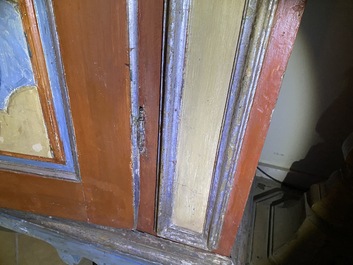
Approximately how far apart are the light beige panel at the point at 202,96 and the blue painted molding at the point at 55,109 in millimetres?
248

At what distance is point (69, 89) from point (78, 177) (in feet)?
0.84

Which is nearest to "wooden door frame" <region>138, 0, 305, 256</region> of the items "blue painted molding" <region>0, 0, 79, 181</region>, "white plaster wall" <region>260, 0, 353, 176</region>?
"blue painted molding" <region>0, 0, 79, 181</region>

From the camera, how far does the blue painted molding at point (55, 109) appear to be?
1.76 feet

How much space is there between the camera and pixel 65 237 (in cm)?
91

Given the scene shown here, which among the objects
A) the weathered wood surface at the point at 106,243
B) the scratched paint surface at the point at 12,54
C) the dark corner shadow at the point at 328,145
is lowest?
the weathered wood surface at the point at 106,243

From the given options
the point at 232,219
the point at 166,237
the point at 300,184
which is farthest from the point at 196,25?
the point at 300,184

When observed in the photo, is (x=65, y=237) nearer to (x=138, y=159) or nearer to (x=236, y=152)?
(x=138, y=159)

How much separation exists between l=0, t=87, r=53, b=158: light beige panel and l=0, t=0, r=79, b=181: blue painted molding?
4cm

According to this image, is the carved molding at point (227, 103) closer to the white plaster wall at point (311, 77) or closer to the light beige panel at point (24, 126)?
the light beige panel at point (24, 126)

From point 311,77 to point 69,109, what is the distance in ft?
2.56

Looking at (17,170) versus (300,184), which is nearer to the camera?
(17,170)

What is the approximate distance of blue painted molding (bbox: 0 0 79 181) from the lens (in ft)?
1.76

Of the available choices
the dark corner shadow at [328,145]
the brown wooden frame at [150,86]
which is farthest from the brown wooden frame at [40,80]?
the dark corner shadow at [328,145]

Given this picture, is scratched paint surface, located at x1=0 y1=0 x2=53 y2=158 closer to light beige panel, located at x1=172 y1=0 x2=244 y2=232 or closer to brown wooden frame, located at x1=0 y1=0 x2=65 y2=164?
brown wooden frame, located at x1=0 y1=0 x2=65 y2=164
